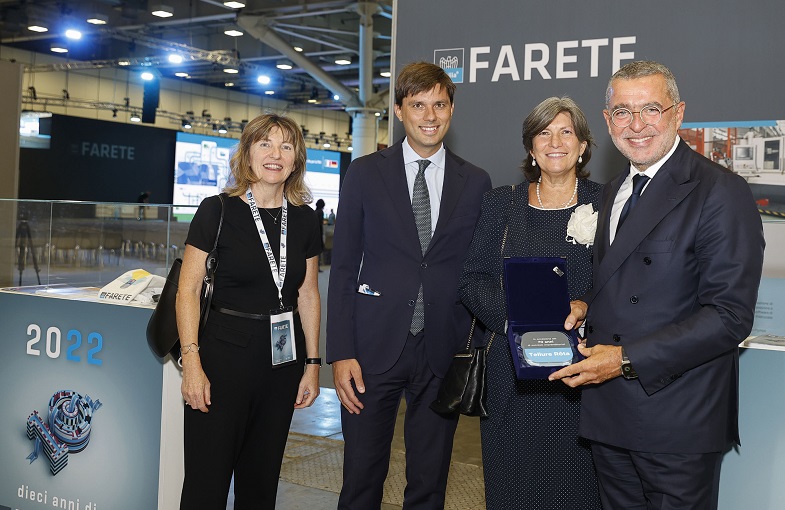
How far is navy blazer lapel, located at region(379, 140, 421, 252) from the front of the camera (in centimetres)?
271

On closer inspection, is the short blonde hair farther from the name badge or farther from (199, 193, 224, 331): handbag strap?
the name badge

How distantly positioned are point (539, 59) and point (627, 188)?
1969mm

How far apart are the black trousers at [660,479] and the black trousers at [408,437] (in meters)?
0.80

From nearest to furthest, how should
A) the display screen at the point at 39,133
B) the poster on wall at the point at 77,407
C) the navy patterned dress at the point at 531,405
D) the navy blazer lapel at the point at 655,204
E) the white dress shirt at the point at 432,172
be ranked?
the navy blazer lapel at the point at 655,204 < the navy patterned dress at the point at 531,405 < the white dress shirt at the point at 432,172 < the poster on wall at the point at 77,407 < the display screen at the point at 39,133

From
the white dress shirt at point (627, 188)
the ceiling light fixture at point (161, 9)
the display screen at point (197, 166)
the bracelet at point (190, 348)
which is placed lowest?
the bracelet at point (190, 348)

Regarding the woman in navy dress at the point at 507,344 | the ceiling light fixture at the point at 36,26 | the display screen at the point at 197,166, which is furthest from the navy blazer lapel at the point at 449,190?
the display screen at the point at 197,166

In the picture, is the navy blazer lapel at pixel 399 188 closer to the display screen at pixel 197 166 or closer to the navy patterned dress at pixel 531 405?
the navy patterned dress at pixel 531 405

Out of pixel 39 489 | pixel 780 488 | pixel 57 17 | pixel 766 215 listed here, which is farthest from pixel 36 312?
pixel 57 17

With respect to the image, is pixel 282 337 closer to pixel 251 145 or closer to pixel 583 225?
pixel 251 145

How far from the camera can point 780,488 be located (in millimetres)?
2457

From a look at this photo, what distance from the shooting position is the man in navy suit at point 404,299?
270cm

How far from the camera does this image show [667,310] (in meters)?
1.91

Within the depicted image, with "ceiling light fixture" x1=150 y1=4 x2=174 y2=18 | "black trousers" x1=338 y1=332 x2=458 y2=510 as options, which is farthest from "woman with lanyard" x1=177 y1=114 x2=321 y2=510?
"ceiling light fixture" x1=150 y1=4 x2=174 y2=18

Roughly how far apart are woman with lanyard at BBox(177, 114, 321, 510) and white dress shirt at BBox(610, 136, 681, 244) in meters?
1.15
